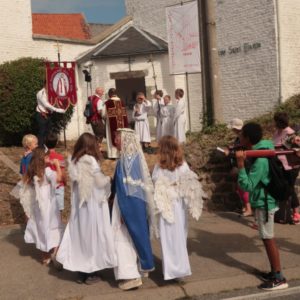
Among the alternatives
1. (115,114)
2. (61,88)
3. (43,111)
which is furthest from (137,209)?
(61,88)

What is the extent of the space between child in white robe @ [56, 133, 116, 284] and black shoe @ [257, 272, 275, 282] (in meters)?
1.66

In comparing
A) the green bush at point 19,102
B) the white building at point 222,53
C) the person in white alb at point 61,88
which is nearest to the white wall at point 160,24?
the white building at point 222,53

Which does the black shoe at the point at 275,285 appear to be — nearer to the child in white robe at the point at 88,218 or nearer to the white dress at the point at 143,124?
the child in white robe at the point at 88,218

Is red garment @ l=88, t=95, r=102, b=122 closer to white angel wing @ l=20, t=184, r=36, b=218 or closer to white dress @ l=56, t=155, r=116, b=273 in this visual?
white angel wing @ l=20, t=184, r=36, b=218

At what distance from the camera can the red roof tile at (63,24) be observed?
31.8 metres

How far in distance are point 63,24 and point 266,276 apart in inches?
1174

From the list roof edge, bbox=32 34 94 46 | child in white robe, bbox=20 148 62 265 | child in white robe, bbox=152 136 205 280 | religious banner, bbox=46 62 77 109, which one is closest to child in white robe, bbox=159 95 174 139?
religious banner, bbox=46 62 77 109

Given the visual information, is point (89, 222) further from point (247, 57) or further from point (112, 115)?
point (247, 57)

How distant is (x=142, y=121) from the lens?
12.8 m

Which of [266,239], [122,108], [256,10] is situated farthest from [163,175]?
[256,10]

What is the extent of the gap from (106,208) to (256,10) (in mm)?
12081

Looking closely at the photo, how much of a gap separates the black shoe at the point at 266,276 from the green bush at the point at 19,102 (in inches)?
359

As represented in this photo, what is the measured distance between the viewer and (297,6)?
16156mm

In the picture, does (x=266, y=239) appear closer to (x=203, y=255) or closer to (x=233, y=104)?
(x=203, y=255)
